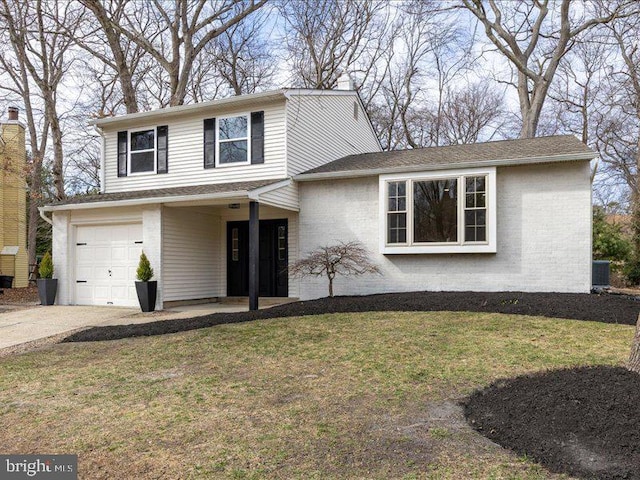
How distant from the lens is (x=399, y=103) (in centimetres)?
2684

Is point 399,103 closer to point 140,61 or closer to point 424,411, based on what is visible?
point 140,61

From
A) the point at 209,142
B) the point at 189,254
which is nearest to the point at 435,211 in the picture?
the point at 209,142

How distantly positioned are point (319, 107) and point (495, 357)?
31.9 ft

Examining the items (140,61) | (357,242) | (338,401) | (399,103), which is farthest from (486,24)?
(338,401)

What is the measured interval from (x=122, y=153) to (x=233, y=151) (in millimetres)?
3754

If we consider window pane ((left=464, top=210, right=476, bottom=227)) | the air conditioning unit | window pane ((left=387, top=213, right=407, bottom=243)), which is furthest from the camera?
the air conditioning unit

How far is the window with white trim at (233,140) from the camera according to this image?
12.4 metres

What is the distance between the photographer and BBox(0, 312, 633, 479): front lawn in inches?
125

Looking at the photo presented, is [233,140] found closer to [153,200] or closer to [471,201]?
[153,200]

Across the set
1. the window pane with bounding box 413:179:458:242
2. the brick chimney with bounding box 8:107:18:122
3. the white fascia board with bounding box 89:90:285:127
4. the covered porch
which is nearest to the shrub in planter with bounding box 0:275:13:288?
the brick chimney with bounding box 8:107:18:122

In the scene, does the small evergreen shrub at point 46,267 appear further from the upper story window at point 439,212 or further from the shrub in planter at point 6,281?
the upper story window at point 439,212

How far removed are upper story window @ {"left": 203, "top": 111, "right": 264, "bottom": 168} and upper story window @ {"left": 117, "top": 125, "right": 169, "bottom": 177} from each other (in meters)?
1.42

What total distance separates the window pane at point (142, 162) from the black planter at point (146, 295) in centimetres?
396

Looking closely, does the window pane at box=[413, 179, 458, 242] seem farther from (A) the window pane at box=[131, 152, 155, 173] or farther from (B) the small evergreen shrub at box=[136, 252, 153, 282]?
(A) the window pane at box=[131, 152, 155, 173]
